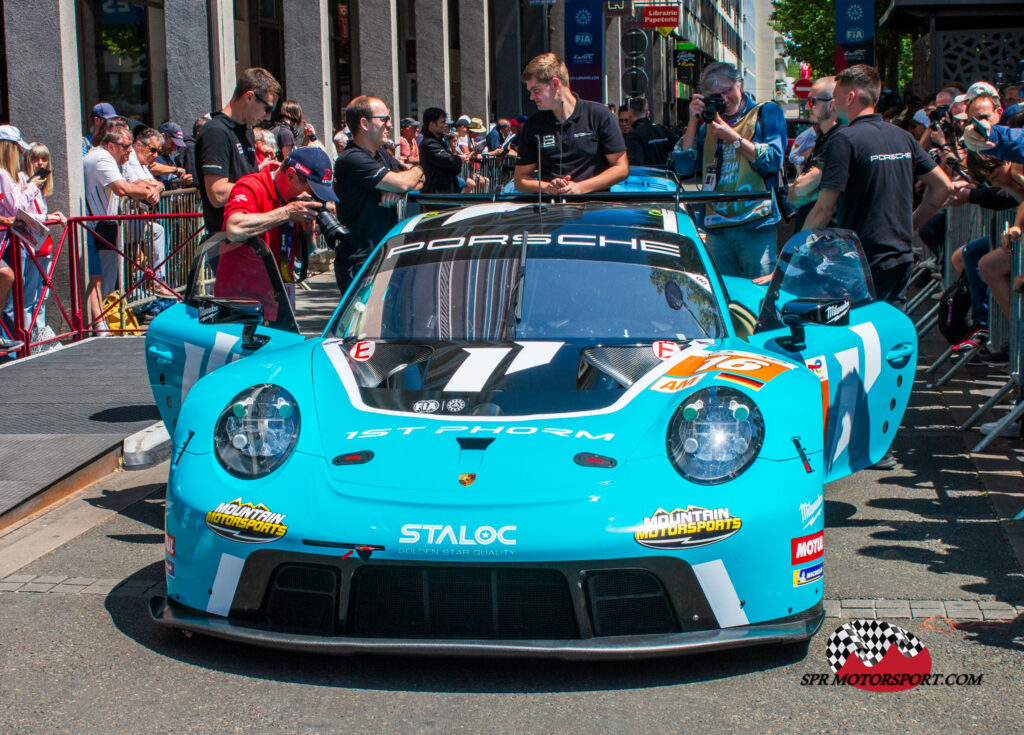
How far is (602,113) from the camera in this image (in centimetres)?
779

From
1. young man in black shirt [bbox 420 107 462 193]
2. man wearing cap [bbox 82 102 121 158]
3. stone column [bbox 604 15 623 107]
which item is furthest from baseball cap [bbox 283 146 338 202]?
stone column [bbox 604 15 623 107]

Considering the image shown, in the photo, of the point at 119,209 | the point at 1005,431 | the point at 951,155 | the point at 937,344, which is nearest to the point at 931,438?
the point at 1005,431

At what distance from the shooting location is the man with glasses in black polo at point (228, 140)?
7.15 m

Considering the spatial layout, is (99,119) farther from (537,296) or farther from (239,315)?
(537,296)

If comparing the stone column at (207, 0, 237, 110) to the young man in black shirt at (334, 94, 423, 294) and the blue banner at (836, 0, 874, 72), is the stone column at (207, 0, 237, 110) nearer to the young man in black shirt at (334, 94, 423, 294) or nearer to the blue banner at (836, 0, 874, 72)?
the young man in black shirt at (334, 94, 423, 294)

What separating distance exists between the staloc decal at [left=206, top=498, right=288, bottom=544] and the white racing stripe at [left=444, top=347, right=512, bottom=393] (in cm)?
79

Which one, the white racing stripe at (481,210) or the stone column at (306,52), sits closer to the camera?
the white racing stripe at (481,210)

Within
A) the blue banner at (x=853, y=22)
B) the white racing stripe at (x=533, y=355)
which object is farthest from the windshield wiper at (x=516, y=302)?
the blue banner at (x=853, y=22)

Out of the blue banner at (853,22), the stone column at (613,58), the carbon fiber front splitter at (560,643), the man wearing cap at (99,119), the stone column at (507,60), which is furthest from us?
the stone column at (613,58)

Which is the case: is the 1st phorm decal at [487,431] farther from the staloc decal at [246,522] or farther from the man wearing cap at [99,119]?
the man wearing cap at [99,119]

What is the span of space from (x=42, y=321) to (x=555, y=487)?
8.16 metres

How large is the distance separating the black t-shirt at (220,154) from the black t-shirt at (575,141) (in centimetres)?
175

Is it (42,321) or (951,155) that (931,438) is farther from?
(42,321)

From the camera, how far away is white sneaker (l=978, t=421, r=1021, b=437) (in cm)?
667
